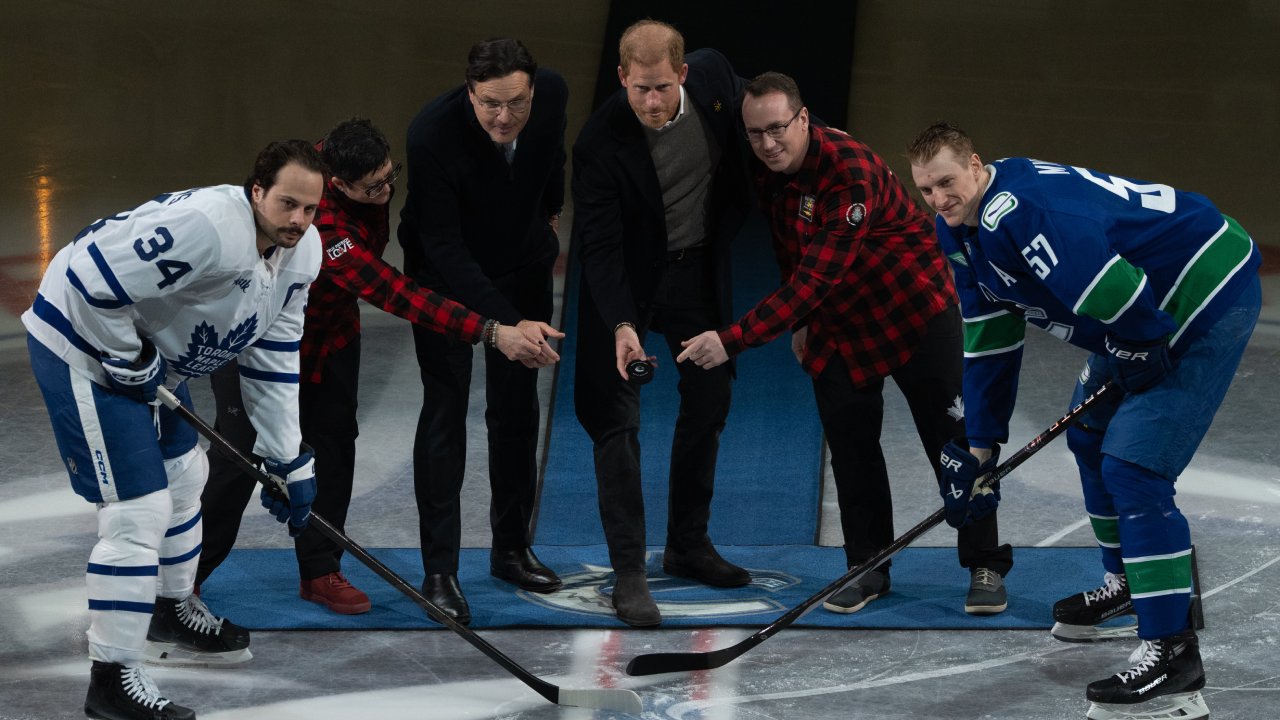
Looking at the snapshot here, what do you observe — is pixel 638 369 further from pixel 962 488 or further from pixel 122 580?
pixel 122 580

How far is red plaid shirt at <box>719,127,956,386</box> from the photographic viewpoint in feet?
12.9

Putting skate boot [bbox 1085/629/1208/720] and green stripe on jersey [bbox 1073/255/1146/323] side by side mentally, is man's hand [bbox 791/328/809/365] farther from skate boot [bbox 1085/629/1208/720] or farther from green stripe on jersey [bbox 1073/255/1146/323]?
skate boot [bbox 1085/629/1208/720]

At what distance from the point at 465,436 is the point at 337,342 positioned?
→ 16.0 inches

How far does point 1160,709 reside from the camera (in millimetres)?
3434

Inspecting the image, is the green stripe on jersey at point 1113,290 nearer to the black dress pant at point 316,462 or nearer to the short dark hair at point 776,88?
the short dark hair at point 776,88

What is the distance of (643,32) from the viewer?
3.79 metres

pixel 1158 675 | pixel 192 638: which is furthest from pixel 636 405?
pixel 1158 675

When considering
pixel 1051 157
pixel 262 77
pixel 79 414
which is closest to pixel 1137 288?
pixel 79 414

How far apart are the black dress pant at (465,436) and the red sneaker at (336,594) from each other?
0.61ft

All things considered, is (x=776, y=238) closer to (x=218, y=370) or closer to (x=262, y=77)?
(x=218, y=370)

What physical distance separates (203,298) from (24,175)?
4.77 metres

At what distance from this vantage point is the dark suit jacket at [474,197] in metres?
4.05

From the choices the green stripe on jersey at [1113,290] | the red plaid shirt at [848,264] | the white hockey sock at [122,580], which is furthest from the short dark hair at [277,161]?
the green stripe on jersey at [1113,290]

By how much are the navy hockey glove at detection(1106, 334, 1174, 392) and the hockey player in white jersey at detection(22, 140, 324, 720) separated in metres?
1.70
